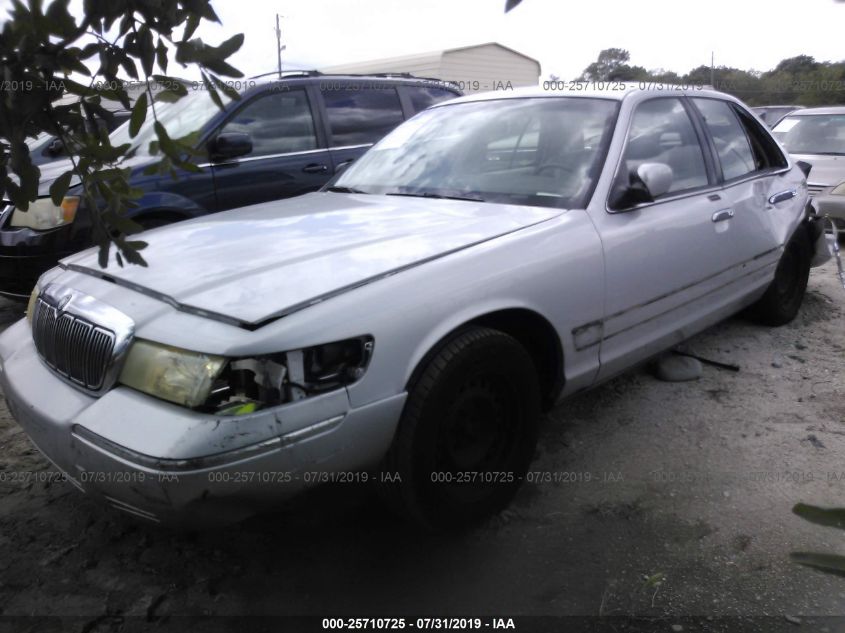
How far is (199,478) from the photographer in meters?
1.78

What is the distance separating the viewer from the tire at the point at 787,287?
4.37 m

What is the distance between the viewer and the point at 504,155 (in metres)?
3.17

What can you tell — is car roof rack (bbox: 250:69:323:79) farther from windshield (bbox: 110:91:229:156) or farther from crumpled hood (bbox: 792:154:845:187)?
crumpled hood (bbox: 792:154:845:187)

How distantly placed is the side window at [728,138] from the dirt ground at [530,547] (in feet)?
4.89

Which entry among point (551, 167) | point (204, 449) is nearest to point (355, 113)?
point (551, 167)

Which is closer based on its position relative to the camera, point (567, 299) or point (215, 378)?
point (215, 378)

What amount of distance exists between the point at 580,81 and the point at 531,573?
2648mm

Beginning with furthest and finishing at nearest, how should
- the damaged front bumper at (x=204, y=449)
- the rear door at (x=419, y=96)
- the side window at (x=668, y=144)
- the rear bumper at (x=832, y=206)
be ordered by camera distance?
the rear bumper at (x=832, y=206) → the rear door at (x=419, y=96) → the side window at (x=668, y=144) → the damaged front bumper at (x=204, y=449)

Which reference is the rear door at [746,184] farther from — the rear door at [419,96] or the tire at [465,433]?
the rear door at [419,96]

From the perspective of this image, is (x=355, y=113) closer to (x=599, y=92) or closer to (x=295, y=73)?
(x=295, y=73)

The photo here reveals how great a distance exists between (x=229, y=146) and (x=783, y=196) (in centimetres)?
359

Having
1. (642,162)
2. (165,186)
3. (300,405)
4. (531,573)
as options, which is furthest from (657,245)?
(165,186)

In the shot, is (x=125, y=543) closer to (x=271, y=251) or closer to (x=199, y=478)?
(x=199, y=478)

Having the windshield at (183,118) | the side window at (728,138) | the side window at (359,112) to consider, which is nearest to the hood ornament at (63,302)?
the windshield at (183,118)
